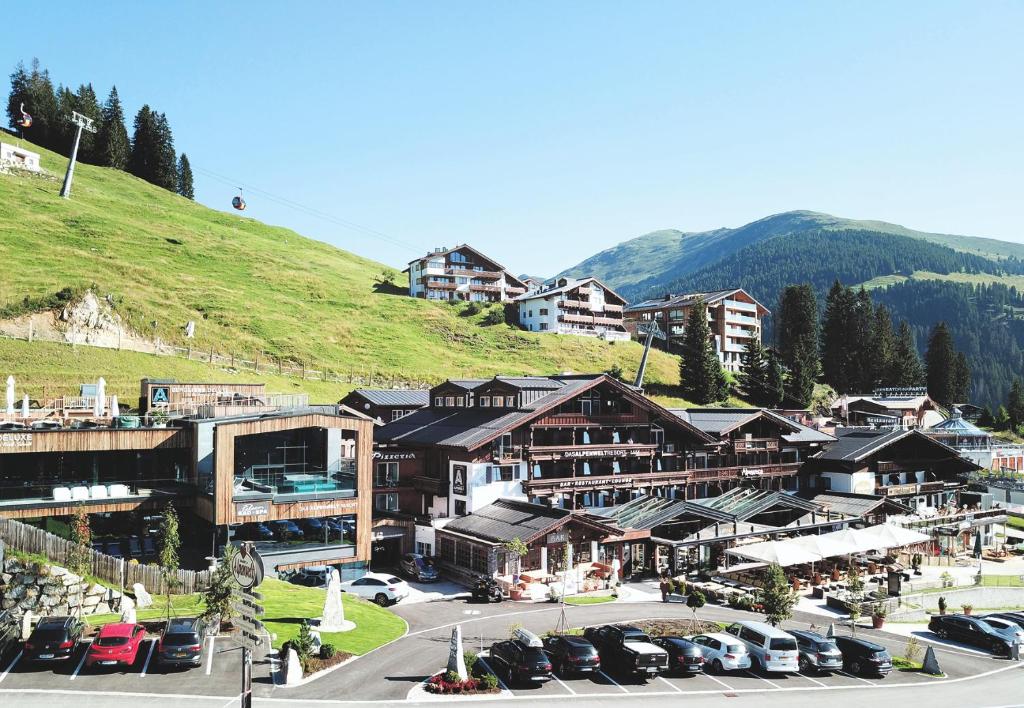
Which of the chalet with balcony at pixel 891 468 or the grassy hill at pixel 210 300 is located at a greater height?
the grassy hill at pixel 210 300

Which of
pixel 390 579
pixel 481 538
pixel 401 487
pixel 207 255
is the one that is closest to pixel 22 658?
pixel 390 579

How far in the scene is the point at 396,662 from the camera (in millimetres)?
31516

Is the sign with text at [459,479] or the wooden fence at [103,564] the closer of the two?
Answer: the wooden fence at [103,564]

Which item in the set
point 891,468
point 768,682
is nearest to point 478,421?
point 768,682

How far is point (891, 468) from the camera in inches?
2972

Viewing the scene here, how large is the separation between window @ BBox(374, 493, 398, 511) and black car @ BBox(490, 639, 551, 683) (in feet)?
94.7

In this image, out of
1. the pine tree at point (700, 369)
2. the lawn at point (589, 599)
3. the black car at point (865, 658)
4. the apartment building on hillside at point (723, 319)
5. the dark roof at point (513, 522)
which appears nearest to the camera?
the black car at point (865, 658)

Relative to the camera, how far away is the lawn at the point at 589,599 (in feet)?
149

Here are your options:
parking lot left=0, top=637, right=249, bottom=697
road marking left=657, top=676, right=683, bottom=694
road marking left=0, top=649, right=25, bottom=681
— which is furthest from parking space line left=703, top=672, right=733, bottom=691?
road marking left=0, top=649, right=25, bottom=681

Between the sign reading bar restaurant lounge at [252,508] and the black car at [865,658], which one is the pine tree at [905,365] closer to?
the black car at [865,658]

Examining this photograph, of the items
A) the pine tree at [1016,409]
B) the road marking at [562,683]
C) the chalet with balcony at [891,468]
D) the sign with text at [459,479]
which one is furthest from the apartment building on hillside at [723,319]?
the road marking at [562,683]

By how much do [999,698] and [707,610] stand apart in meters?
15.2

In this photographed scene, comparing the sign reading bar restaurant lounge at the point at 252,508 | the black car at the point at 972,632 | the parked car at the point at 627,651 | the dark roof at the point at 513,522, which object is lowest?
the black car at the point at 972,632

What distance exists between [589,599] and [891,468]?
142ft
